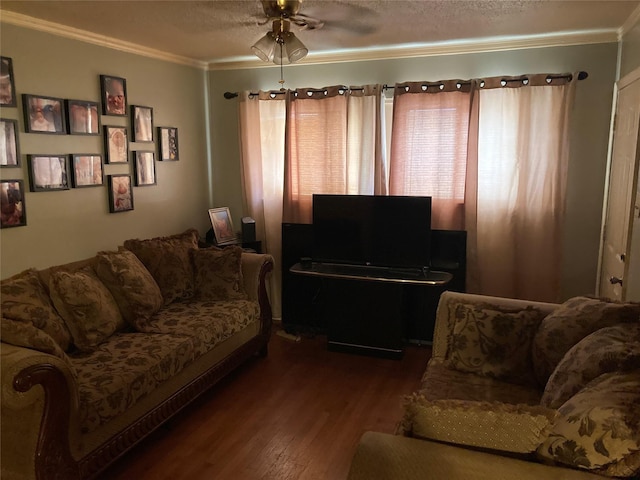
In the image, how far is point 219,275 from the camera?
12.7 ft

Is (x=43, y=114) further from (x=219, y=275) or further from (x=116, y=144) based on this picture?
(x=219, y=275)

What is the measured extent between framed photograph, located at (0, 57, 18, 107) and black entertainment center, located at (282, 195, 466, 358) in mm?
2250

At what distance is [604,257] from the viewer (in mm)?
3697

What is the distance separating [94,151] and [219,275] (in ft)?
4.31

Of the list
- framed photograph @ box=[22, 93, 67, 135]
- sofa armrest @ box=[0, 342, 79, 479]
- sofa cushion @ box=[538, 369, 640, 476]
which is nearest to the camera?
sofa cushion @ box=[538, 369, 640, 476]

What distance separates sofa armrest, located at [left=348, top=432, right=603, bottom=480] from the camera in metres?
1.30

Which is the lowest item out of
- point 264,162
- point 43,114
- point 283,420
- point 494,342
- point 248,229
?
point 283,420

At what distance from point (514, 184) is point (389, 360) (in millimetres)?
1741

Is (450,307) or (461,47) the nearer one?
(450,307)

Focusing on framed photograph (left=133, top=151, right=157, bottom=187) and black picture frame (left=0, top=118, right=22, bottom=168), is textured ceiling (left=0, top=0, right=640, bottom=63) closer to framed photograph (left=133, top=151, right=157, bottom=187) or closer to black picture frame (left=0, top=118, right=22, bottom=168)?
black picture frame (left=0, top=118, right=22, bottom=168)

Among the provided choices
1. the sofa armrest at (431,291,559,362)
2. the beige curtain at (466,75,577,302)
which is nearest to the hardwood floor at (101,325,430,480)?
the sofa armrest at (431,291,559,362)

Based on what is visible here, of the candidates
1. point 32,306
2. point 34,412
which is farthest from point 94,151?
point 34,412

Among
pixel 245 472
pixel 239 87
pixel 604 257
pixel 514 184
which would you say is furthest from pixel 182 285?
pixel 604 257

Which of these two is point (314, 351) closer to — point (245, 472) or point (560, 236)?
point (245, 472)
